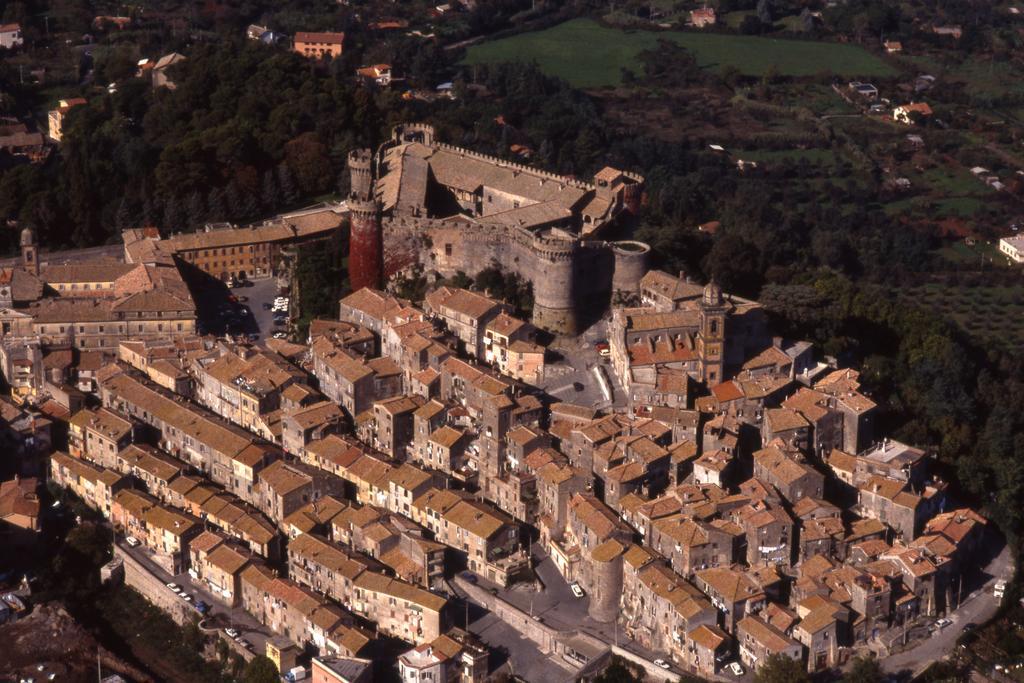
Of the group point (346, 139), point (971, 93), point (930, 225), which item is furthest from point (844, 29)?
point (346, 139)

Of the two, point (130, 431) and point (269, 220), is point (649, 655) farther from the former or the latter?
point (269, 220)

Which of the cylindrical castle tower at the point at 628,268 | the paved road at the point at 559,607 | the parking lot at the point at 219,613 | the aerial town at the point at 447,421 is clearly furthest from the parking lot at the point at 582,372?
the parking lot at the point at 219,613

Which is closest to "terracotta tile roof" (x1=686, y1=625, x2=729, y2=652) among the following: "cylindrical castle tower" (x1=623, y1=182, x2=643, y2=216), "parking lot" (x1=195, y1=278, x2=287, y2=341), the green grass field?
"cylindrical castle tower" (x1=623, y1=182, x2=643, y2=216)

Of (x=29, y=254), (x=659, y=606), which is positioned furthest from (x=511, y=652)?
(x=29, y=254)

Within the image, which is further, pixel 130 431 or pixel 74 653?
pixel 130 431

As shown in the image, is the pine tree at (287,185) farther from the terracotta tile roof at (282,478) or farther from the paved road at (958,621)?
the paved road at (958,621)

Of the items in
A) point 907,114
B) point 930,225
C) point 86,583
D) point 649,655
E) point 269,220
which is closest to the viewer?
point 649,655

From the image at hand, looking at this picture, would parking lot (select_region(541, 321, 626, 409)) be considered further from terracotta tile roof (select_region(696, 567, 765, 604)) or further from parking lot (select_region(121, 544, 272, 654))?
parking lot (select_region(121, 544, 272, 654))
